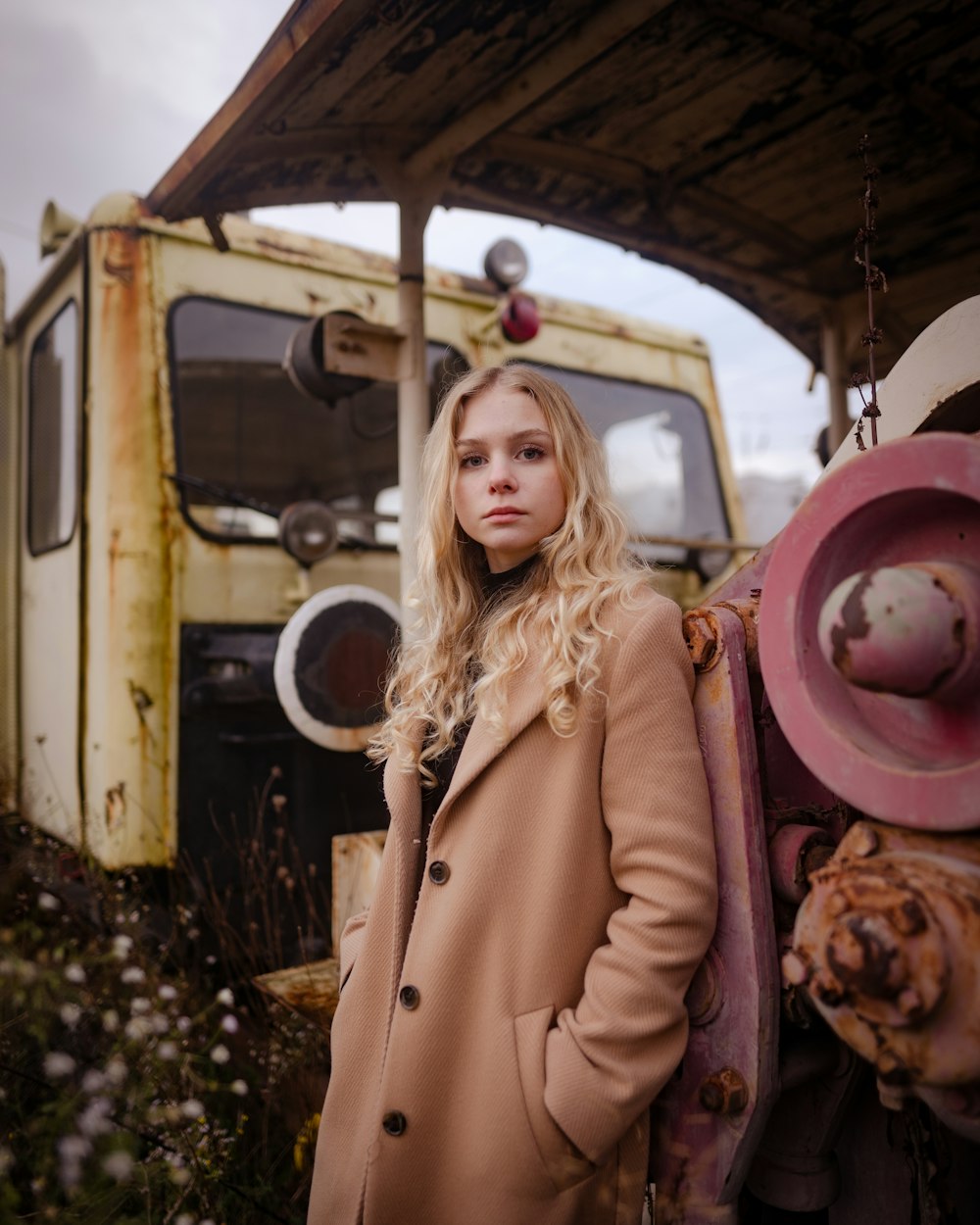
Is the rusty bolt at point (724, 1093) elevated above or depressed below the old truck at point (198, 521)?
below

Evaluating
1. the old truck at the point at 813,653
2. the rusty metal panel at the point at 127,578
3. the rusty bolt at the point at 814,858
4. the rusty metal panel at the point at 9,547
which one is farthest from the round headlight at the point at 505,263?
the rusty bolt at the point at 814,858

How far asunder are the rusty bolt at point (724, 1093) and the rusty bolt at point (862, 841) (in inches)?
12.5

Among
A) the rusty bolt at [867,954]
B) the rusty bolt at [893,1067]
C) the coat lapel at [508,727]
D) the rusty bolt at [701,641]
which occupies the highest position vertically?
the rusty bolt at [701,641]

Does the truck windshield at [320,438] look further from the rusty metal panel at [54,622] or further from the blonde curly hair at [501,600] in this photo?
the blonde curly hair at [501,600]

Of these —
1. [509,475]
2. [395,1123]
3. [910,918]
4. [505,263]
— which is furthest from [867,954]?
[505,263]

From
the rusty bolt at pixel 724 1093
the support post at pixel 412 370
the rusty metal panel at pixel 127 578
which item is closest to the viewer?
the rusty bolt at pixel 724 1093

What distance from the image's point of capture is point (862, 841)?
0.85 meters

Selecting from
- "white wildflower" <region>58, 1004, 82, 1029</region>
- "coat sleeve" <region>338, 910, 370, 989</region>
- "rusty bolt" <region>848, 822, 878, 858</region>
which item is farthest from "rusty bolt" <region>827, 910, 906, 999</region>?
"white wildflower" <region>58, 1004, 82, 1029</region>

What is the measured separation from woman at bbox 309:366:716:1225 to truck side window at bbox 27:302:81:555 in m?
2.27

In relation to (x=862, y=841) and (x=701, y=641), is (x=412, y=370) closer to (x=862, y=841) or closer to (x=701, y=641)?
(x=701, y=641)

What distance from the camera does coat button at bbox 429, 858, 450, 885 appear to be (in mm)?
1134

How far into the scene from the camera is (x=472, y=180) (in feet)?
8.02

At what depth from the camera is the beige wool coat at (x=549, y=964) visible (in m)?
0.98

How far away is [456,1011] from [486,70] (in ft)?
6.52
